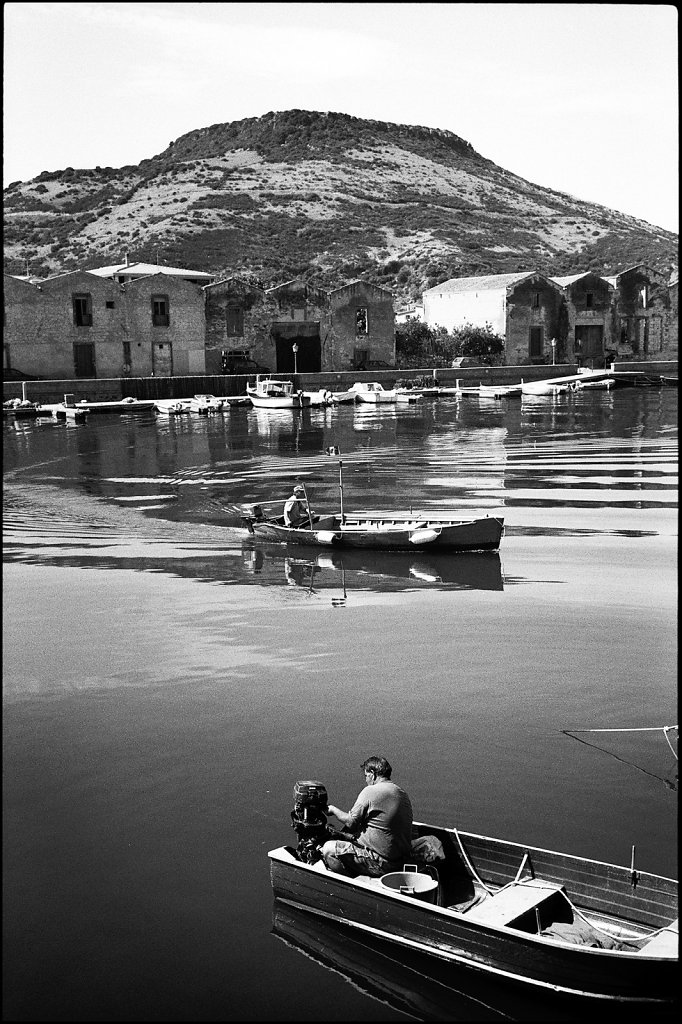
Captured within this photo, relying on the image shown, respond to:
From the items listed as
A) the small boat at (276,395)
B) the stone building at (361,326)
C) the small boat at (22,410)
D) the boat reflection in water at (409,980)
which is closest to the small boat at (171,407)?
the small boat at (276,395)

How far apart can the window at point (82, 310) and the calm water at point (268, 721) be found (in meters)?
29.5

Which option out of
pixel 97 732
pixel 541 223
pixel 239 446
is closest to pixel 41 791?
pixel 97 732

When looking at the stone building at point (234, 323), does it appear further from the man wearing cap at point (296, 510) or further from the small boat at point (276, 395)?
the man wearing cap at point (296, 510)

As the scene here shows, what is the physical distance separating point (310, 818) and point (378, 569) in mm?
11217

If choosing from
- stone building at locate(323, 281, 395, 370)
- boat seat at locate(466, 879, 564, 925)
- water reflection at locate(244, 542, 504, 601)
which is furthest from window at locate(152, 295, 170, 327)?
boat seat at locate(466, 879, 564, 925)

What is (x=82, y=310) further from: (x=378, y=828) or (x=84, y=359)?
(x=378, y=828)

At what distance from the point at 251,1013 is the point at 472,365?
56.5m

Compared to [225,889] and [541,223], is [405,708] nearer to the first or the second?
[225,889]

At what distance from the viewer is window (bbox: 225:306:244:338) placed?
56.6 m

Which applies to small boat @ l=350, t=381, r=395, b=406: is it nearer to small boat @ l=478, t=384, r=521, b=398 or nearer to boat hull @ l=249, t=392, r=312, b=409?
boat hull @ l=249, t=392, r=312, b=409

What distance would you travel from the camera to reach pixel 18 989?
7188 mm

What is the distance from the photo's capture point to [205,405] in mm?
49906

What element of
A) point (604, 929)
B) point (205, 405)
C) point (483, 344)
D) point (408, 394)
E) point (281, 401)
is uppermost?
point (483, 344)

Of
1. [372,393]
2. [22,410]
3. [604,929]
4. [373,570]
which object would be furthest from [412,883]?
[372,393]
